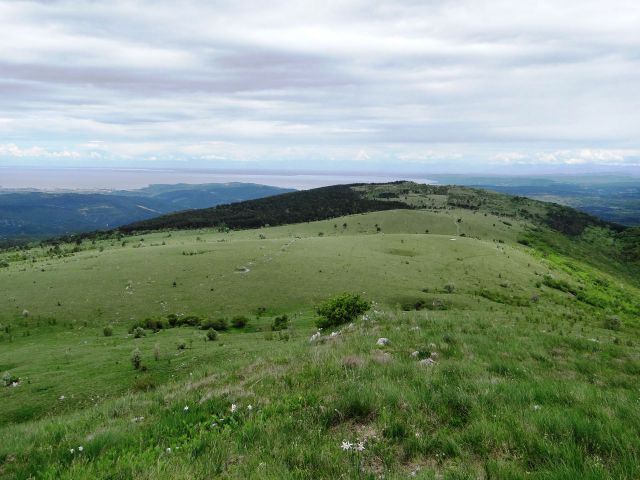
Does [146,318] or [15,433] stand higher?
[15,433]

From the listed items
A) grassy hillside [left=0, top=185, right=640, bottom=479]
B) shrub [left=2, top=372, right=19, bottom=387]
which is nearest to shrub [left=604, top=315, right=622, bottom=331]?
grassy hillside [left=0, top=185, right=640, bottom=479]

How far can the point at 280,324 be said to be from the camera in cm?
3064

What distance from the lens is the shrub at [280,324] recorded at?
1169 inches

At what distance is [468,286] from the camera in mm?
47969

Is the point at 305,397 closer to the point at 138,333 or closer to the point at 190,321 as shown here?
the point at 138,333

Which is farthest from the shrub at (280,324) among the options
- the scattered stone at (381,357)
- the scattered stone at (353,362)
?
the scattered stone at (353,362)

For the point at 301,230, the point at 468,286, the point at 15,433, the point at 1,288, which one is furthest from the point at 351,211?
the point at 15,433

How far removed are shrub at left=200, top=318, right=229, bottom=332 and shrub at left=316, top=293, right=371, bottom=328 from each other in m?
9.59

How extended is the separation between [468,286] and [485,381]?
41.9 meters

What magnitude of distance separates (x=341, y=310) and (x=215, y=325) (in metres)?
12.2

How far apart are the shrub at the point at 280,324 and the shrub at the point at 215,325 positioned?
4.02 m

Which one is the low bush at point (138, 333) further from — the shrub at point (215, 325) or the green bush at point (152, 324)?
the shrub at point (215, 325)

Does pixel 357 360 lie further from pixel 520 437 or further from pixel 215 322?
pixel 215 322

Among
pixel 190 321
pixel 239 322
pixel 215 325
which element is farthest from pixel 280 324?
pixel 190 321
